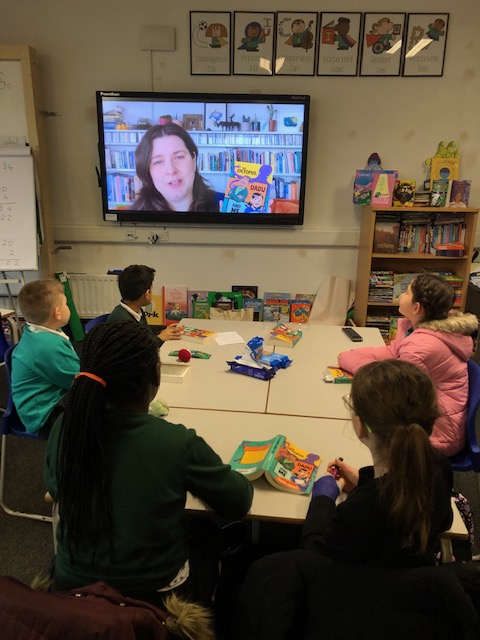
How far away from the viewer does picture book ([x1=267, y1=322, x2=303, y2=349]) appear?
8.50 ft

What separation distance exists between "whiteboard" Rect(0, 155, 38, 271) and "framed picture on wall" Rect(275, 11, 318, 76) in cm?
208

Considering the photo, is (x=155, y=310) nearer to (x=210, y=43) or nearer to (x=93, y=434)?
(x=210, y=43)

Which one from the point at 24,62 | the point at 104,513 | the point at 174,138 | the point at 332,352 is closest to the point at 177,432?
the point at 104,513

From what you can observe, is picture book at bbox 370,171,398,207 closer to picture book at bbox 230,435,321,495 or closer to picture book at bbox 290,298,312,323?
picture book at bbox 290,298,312,323

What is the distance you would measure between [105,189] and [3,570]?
2.94 meters

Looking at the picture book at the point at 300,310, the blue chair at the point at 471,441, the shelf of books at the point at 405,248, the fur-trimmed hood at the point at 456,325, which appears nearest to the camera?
the blue chair at the point at 471,441

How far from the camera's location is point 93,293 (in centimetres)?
437

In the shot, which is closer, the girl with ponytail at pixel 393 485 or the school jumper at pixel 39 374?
the girl with ponytail at pixel 393 485

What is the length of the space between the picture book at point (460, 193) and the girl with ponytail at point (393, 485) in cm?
309

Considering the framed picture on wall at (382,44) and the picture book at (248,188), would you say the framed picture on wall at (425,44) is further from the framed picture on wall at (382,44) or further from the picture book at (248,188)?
the picture book at (248,188)

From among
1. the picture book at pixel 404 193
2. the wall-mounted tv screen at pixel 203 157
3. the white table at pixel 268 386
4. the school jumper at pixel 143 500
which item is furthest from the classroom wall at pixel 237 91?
the school jumper at pixel 143 500

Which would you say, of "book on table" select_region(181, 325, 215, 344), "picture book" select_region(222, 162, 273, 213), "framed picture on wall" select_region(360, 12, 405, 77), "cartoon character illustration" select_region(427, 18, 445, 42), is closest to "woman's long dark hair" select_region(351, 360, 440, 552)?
"book on table" select_region(181, 325, 215, 344)

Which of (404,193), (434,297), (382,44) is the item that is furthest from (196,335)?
(382,44)

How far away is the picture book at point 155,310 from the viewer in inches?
174
